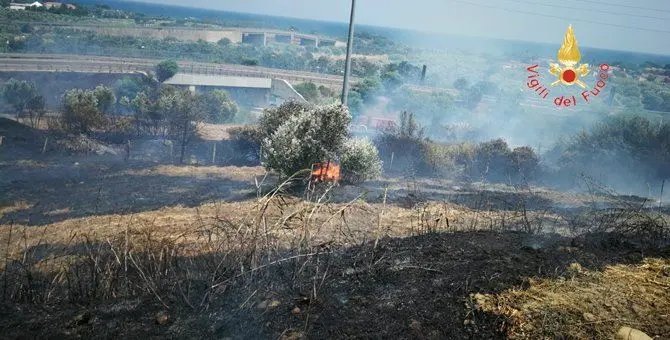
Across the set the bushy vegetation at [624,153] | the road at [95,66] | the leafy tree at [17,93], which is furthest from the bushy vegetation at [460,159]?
the road at [95,66]

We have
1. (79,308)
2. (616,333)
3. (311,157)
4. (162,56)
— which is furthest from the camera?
(162,56)

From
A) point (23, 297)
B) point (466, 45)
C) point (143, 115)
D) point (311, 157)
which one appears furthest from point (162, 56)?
point (466, 45)

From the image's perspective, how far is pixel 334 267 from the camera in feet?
18.2

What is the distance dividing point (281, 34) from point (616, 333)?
12620cm

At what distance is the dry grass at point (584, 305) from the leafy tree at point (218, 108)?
36767 mm

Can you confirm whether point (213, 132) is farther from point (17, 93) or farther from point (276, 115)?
point (17, 93)

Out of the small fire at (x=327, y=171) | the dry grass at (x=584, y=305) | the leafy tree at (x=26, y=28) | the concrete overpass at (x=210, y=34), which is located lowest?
the small fire at (x=327, y=171)

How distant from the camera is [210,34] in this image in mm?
99250

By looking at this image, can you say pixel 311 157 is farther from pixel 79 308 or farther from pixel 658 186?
pixel 658 186

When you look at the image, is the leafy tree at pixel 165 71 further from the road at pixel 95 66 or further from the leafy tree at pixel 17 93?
the leafy tree at pixel 17 93

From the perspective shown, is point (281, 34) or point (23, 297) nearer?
point (23, 297)

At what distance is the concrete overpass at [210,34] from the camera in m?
72.3

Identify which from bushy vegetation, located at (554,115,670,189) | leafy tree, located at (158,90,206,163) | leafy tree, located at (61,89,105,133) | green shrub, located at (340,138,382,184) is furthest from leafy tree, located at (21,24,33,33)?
bushy vegetation, located at (554,115,670,189)

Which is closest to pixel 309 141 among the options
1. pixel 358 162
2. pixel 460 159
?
pixel 358 162
